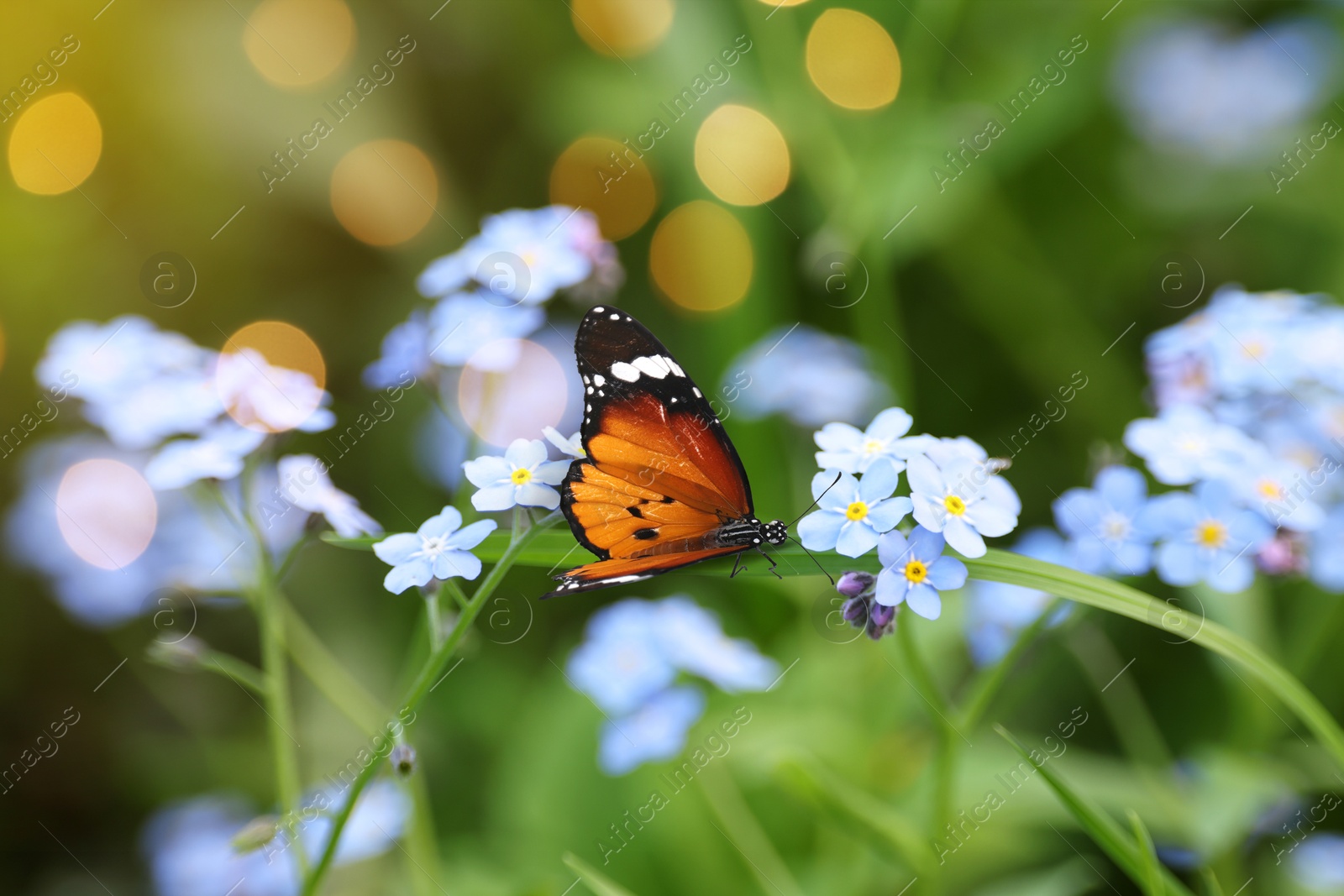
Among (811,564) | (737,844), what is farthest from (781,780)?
(811,564)

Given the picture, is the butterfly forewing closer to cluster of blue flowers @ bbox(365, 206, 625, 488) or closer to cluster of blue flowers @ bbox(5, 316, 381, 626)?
cluster of blue flowers @ bbox(365, 206, 625, 488)

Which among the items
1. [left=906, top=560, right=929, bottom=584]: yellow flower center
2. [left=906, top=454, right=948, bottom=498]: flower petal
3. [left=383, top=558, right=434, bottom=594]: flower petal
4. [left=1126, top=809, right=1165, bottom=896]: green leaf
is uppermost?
[left=383, top=558, right=434, bottom=594]: flower petal

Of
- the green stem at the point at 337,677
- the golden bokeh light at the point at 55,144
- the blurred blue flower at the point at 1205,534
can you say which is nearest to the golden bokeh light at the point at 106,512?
the green stem at the point at 337,677

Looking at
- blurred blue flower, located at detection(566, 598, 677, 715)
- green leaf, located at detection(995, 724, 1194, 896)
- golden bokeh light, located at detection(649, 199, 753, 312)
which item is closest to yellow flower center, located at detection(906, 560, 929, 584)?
green leaf, located at detection(995, 724, 1194, 896)

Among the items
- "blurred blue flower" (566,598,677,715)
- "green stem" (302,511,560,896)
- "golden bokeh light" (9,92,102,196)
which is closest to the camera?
"green stem" (302,511,560,896)

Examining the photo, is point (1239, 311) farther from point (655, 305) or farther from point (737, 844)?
point (655, 305)

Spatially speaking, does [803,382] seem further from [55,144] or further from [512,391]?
[55,144]

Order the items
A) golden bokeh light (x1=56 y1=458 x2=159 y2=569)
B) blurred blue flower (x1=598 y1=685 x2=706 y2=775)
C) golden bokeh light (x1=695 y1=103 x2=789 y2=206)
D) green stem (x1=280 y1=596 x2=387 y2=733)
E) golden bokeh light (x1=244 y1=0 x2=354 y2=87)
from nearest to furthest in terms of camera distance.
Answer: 1. blurred blue flower (x1=598 y1=685 x2=706 y2=775)
2. green stem (x1=280 y1=596 x2=387 y2=733)
3. golden bokeh light (x1=56 y1=458 x2=159 y2=569)
4. golden bokeh light (x1=695 y1=103 x2=789 y2=206)
5. golden bokeh light (x1=244 y1=0 x2=354 y2=87)

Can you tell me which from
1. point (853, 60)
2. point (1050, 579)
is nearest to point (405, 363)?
point (1050, 579)
